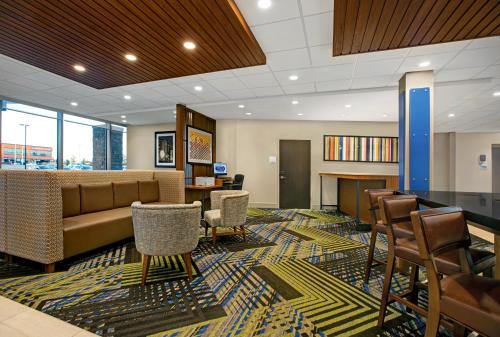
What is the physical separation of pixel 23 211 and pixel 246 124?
560 cm

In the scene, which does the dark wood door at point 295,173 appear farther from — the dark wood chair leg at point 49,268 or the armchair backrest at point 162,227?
the dark wood chair leg at point 49,268

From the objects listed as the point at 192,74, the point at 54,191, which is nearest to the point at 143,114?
the point at 192,74

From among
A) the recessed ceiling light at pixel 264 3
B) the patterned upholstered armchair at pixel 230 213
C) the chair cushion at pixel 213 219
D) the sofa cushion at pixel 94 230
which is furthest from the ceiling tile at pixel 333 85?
the sofa cushion at pixel 94 230

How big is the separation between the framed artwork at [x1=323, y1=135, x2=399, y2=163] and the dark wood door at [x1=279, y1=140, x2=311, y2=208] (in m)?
0.67

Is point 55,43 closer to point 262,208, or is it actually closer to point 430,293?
point 430,293

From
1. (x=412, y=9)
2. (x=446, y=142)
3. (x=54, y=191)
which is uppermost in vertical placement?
(x=412, y=9)

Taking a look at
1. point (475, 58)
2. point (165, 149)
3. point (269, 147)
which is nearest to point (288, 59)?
point (475, 58)

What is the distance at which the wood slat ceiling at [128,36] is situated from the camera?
224 cm

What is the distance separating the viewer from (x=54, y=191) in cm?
259

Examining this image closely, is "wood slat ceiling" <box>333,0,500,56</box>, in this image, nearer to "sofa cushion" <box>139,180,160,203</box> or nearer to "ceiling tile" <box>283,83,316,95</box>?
"ceiling tile" <box>283,83,316,95</box>

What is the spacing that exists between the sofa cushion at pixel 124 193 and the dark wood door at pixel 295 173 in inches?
169

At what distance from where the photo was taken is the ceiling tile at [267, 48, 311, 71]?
122 inches

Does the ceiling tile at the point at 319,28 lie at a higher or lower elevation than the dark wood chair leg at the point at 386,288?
higher

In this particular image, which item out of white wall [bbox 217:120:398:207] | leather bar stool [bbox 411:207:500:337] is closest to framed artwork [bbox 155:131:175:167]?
white wall [bbox 217:120:398:207]
